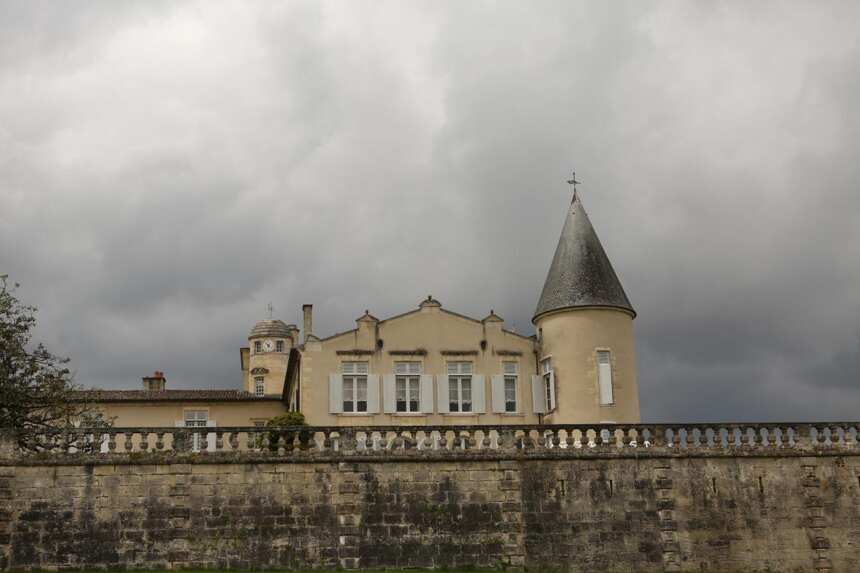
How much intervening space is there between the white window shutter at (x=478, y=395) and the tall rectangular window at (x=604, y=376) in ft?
14.7

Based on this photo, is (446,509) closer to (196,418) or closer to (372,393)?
(372,393)

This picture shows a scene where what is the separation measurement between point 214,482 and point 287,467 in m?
1.90

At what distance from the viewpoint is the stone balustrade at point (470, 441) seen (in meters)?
25.7

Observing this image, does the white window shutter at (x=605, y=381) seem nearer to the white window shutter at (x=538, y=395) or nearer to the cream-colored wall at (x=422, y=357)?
the white window shutter at (x=538, y=395)

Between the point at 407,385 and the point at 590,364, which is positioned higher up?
the point at 590,364

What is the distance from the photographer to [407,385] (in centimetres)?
3559

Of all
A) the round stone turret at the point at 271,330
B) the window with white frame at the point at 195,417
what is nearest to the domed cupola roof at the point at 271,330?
the round stone turret at the point at 271,330

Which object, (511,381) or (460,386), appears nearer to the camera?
(460,386)

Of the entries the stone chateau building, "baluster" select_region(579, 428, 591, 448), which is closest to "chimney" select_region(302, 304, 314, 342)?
the stone chateau building

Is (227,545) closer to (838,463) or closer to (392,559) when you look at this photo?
(392,559)

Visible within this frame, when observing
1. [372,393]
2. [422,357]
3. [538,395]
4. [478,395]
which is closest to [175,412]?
[372,393]

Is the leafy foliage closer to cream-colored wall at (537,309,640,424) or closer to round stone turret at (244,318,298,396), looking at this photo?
cream-colored wall at (537,309,640,424)

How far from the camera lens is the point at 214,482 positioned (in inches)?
1002

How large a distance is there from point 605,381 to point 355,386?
8870 millimetres
